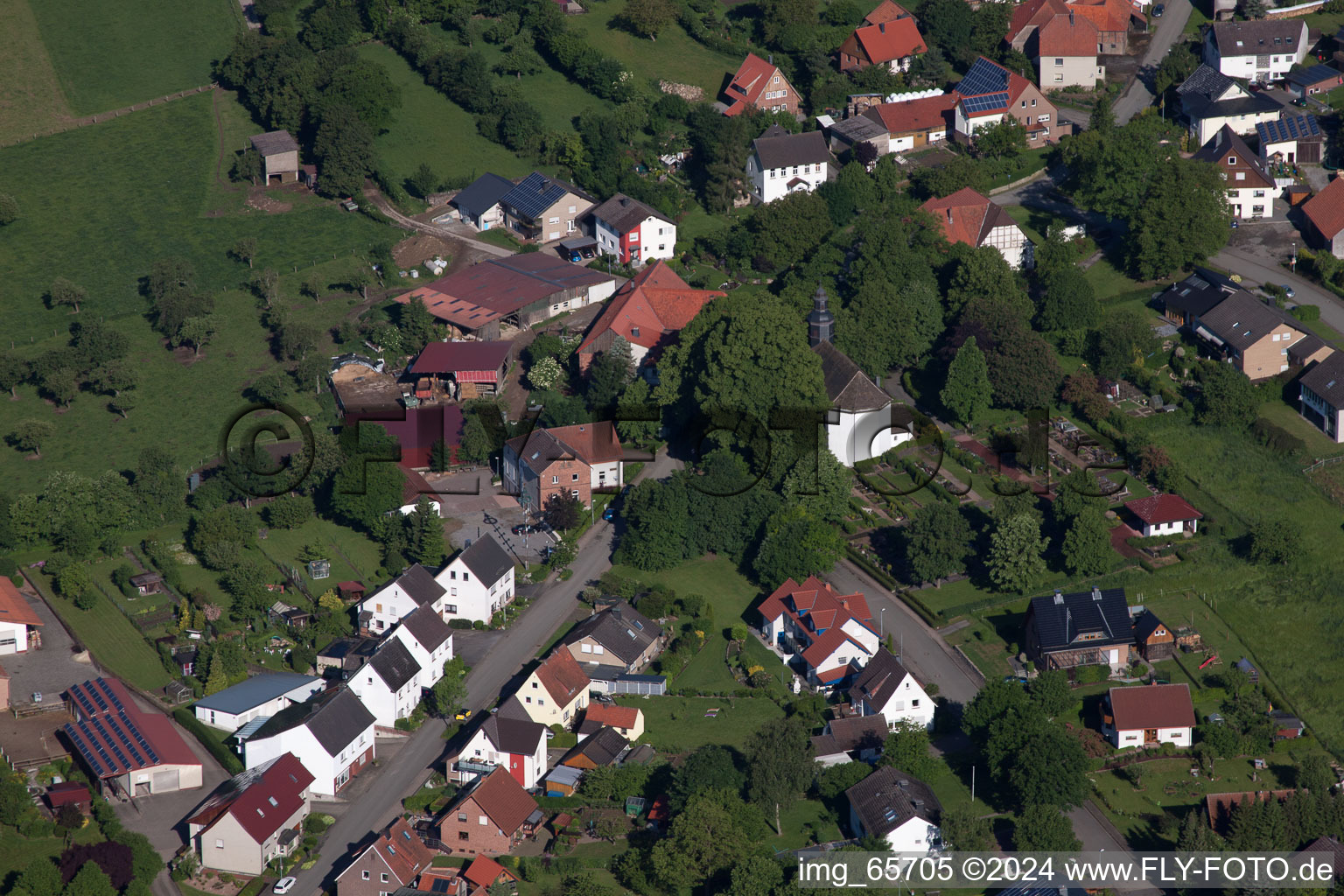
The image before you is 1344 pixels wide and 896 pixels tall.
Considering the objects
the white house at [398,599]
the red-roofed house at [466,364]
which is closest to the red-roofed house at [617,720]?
the white house at [398,599]

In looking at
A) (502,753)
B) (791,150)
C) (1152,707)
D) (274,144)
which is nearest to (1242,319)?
(1152,707)

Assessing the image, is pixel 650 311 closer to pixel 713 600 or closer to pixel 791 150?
pixel 791 150

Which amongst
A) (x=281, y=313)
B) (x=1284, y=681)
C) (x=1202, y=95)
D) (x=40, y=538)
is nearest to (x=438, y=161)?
(x=281, y=313)

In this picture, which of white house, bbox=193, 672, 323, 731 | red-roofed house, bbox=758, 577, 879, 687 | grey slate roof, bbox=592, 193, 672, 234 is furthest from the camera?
grey slate roof, bbox=592, 193, 672, 234

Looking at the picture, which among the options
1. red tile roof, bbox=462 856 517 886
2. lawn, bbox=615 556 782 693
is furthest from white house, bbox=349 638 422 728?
lawn, bbox=615 556 782 693

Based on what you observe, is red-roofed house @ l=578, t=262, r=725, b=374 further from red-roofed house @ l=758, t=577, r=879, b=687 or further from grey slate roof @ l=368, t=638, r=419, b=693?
grey slate roof @ l=368, t=638, r=419, b=693
